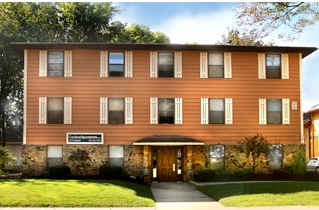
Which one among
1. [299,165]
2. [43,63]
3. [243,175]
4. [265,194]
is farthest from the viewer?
[43,63]

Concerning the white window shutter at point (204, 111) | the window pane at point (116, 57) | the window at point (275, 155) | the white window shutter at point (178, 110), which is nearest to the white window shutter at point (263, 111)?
the window at point (275, 155)

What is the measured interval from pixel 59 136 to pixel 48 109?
173 centimetres

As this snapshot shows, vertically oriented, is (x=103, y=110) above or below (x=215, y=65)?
below

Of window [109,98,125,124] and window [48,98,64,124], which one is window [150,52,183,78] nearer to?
window [109,98,125,124]

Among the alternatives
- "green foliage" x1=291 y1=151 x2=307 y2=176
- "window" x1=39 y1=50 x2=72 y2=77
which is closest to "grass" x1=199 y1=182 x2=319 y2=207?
"green foliage" x1=291 y1=151 x2=307 y2=176

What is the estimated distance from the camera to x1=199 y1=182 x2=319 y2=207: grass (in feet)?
49.0

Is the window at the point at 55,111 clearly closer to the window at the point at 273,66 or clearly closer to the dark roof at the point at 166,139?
the dark roof at the point at 166,139

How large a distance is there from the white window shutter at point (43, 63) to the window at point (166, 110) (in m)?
6.51

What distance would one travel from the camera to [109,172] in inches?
921

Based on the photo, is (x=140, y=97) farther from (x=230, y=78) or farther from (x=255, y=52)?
(x=255, y=52)

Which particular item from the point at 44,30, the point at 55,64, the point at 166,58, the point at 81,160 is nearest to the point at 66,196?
the point at 81,160

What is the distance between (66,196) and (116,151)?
30.2 feet

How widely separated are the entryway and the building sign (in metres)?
3.39

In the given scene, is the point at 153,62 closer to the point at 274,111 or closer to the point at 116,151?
the point at 116,151
